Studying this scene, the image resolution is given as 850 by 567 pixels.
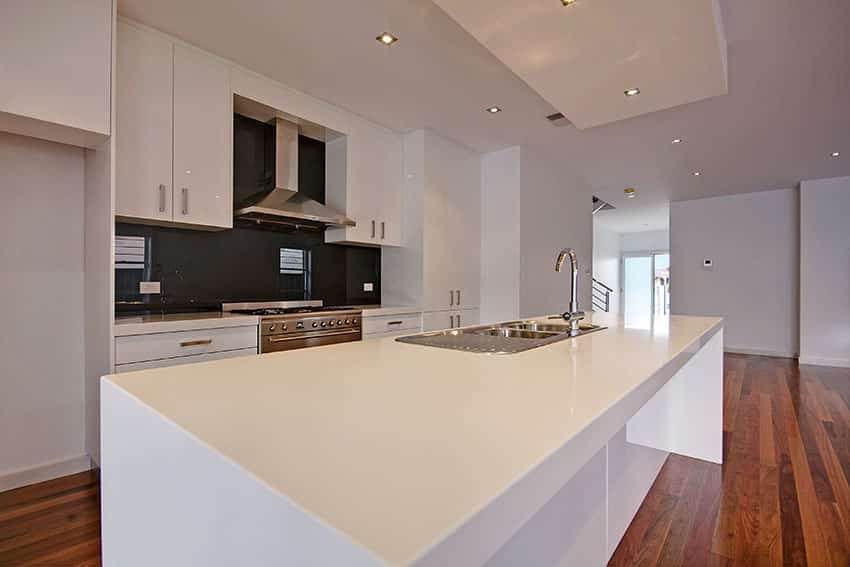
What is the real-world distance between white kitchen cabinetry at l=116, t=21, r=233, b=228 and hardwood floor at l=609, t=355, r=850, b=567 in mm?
2688

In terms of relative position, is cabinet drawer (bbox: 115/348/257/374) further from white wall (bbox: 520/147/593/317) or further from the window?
white wall (bbox: 520/147/593/317)

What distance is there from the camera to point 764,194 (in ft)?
20.4

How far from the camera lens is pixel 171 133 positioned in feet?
7.78

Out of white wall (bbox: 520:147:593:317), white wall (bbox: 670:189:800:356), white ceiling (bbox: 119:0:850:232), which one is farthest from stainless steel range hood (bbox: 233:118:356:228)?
white wall (bbox: 670:189:800:356)

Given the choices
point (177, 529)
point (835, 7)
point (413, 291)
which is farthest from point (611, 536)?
point (835, 7)

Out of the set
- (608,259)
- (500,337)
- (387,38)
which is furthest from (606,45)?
(608,259)

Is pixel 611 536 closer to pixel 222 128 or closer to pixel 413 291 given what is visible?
pixel 413 291

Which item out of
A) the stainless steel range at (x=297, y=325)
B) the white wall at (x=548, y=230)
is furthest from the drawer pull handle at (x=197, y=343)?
the white wall at (x=548, y=230)

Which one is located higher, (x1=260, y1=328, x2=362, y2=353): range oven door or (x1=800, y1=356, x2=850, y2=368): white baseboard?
(x1=260, y1=328, x2=362, y2=353): range oven door

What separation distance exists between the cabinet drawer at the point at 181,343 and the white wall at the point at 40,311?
584 millimetres

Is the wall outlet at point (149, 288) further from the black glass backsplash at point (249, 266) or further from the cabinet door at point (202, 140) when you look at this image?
the cabinet door at point (202, 140)

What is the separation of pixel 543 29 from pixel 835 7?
1572 mm

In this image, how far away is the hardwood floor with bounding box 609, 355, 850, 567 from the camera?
1614 mm

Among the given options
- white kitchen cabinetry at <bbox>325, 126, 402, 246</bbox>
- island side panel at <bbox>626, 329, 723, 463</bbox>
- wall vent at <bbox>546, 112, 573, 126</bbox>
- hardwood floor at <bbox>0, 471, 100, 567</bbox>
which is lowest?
hardwood floor at <bbox>0, 471, 100, 567</bbox>
